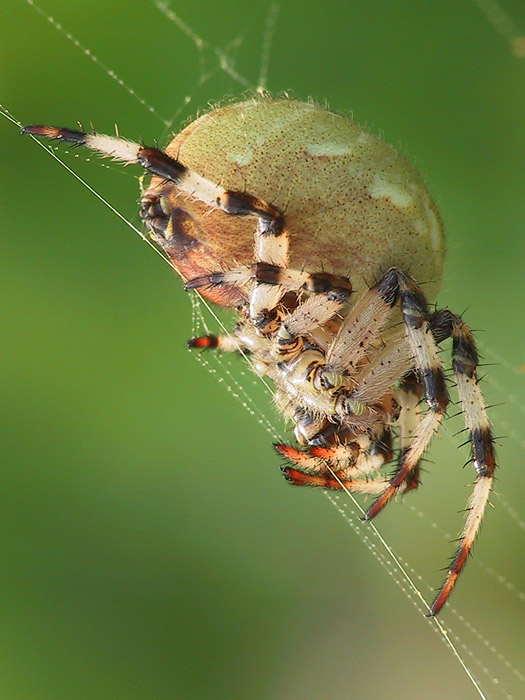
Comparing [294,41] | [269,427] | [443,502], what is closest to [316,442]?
[269,427]

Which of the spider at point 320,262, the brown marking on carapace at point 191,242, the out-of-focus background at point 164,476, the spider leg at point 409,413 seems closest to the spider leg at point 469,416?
the spider at point 320,262

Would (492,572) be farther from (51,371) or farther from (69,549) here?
(51,371)

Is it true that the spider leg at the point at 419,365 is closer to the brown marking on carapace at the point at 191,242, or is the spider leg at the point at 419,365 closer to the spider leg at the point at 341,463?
the spider leg at the point at 341,463

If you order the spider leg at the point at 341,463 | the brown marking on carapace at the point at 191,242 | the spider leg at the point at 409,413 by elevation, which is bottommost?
the spider leg at the point at 341,463

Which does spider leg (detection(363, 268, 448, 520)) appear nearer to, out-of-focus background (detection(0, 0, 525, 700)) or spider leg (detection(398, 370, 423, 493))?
spider leg (detection(398, 370, 423, 493))

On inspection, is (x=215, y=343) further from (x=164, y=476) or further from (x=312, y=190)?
(x=164, y=476)

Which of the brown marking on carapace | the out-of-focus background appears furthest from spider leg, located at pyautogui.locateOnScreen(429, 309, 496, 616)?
the out-of-focus background

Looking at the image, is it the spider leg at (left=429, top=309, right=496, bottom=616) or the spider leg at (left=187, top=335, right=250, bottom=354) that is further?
the spider leg at (left=187, top=335, right=250, bottom=354)
